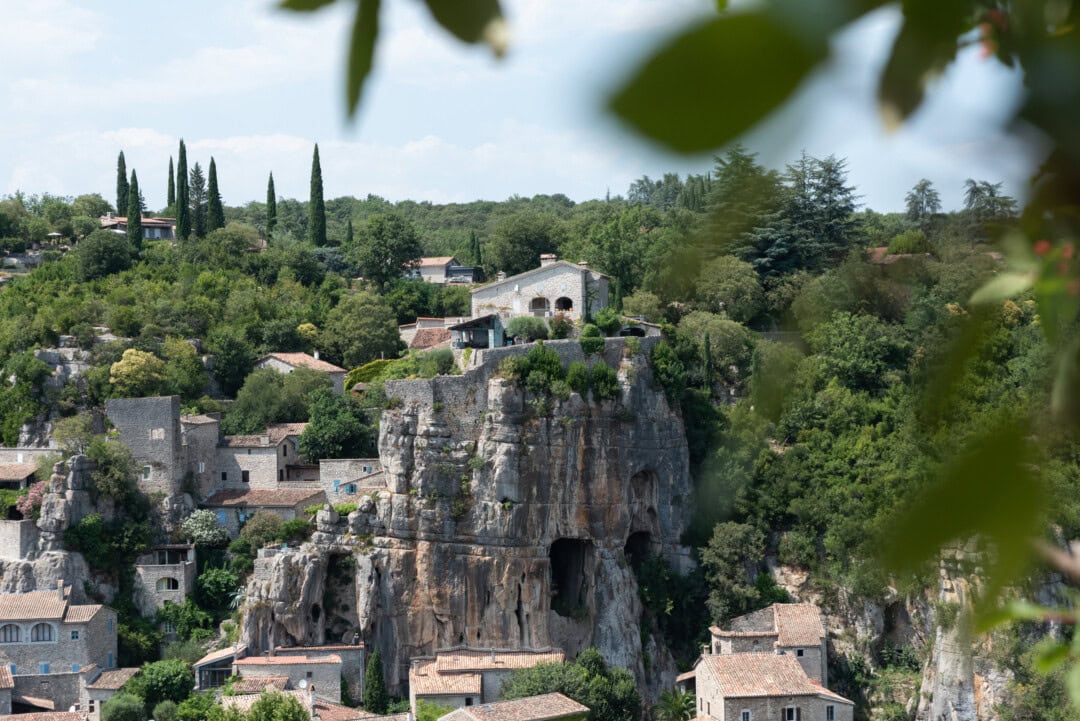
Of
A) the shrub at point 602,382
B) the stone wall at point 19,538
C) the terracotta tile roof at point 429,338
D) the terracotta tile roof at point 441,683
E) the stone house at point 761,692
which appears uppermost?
the terracotta tile roof at point 429,338

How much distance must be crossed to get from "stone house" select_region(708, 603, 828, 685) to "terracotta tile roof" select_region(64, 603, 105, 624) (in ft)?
39.3

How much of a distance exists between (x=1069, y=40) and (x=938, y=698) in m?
27.2

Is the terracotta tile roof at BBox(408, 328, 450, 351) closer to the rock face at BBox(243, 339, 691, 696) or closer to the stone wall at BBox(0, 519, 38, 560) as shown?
the rock face at BBox(243, 339, 691, 696)

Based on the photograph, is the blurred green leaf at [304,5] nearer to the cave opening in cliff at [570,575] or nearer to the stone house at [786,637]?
the stone house at [786,637]

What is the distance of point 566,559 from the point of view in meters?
29.4

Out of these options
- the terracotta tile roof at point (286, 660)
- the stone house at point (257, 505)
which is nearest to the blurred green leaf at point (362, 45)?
the terracotta tile roof at point (286, 660)

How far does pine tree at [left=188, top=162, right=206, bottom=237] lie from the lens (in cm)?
4488

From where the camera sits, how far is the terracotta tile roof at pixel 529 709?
2291cm

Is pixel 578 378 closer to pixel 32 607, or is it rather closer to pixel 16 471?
pixel 32 607

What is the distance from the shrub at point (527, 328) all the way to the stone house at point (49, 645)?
9.88m

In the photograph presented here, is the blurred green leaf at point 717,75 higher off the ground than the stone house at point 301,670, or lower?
→ higher

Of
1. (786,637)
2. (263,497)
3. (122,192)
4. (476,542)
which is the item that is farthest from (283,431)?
(122,192)

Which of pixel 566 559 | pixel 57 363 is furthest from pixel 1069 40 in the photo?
pixel 57 363

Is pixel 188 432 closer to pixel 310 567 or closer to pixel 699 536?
pixel 310 567
